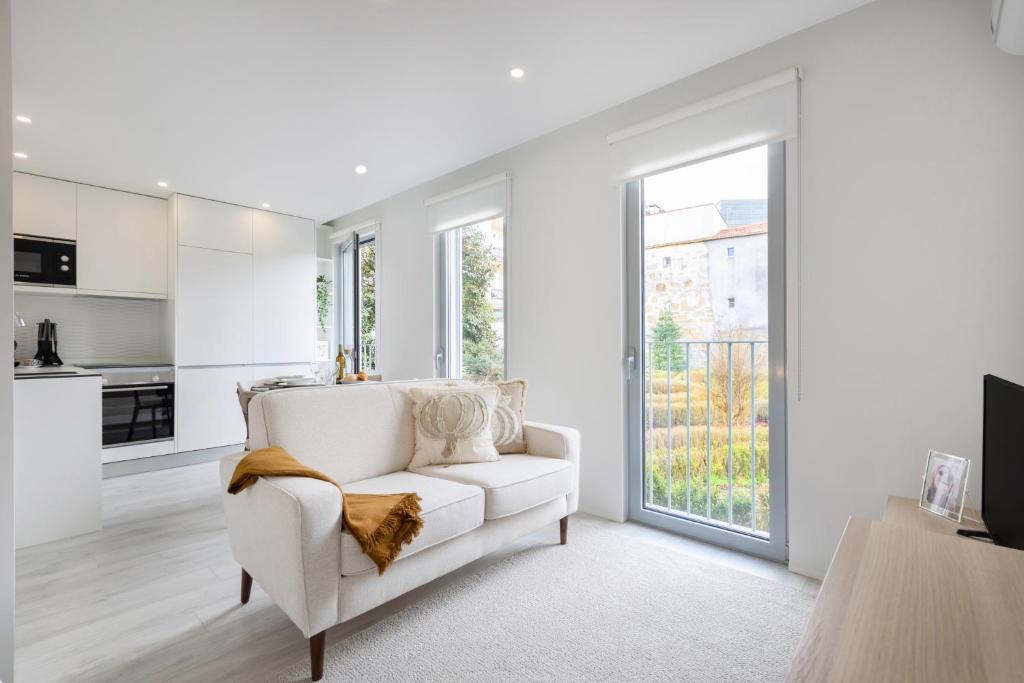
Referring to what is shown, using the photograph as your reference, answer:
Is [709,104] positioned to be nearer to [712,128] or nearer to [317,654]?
[712,128]

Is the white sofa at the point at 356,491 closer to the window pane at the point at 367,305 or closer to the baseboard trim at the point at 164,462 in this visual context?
the baseboard trim at the point at 164,462

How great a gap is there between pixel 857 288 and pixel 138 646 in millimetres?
3195

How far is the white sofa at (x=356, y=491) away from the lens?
1.63 m

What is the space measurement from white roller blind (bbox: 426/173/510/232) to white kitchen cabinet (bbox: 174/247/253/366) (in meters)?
2.05

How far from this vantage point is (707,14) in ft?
7.16

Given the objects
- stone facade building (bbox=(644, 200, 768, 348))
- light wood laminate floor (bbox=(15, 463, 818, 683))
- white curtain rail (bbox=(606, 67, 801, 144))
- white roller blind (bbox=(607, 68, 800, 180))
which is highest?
white curtain rail (bbox=(606, 67, 801, 144))

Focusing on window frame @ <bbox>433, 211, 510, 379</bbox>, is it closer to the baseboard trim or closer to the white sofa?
the white sofa

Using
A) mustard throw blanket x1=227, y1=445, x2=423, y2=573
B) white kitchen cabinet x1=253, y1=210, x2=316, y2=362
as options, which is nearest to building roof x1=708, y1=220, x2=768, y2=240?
mustard throw blanket x1=227, y1=445, x2=423, y2=573

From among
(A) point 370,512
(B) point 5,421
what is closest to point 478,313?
(A) point 370,512

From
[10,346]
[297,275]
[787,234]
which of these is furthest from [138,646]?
[297,275]

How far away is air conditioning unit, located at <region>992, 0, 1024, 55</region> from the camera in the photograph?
4.97 ft

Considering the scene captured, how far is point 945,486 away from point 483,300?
9.95 feet

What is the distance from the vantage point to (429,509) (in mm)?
1919

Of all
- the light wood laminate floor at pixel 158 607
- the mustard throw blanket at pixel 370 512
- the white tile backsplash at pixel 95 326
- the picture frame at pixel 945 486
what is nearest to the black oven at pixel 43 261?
the white tile backsplash at pixel 95 326
